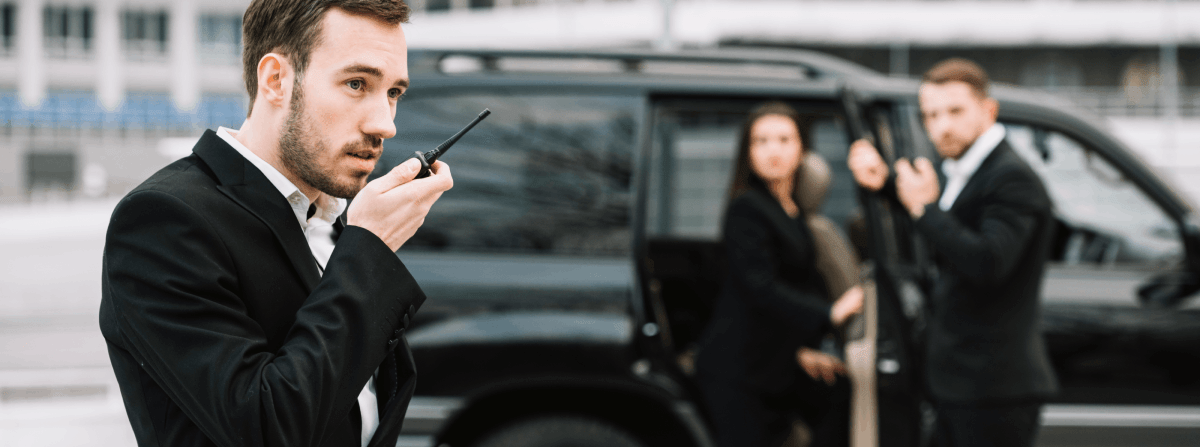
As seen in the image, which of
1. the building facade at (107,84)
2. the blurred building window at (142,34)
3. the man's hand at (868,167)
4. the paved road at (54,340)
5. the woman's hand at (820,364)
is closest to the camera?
the man's hand at (868,167)

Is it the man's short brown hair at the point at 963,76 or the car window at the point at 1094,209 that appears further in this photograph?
the car window at the point at 1094,209

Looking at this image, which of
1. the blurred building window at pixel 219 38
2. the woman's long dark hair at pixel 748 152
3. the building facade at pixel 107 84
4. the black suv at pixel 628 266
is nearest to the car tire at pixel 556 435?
the black suv at pixel 628 266

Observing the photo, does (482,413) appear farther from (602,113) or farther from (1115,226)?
(1115,226)

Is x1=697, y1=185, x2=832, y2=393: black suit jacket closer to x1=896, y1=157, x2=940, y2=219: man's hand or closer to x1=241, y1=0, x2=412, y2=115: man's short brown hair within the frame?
x1=896, y1=157, x2=940, y2=219: man's hand

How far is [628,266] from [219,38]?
37.6 m

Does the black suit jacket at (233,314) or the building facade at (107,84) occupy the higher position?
the building facade at (107,84)

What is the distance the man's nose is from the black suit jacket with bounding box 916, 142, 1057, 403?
172 centimetres

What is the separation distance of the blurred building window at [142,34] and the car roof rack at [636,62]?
3614 cm

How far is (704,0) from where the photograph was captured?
25.5m

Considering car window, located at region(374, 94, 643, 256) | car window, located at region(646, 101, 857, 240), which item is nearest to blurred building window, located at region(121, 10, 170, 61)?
car window, located at region(646, 101, 857, 240)

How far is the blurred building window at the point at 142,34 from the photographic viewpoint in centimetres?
3478

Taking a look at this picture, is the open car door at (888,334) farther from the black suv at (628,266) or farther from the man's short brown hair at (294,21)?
the man's short brown hair at (294,21)

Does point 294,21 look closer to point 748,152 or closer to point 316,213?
point 316,213

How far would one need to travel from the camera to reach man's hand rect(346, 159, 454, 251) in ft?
3.43
